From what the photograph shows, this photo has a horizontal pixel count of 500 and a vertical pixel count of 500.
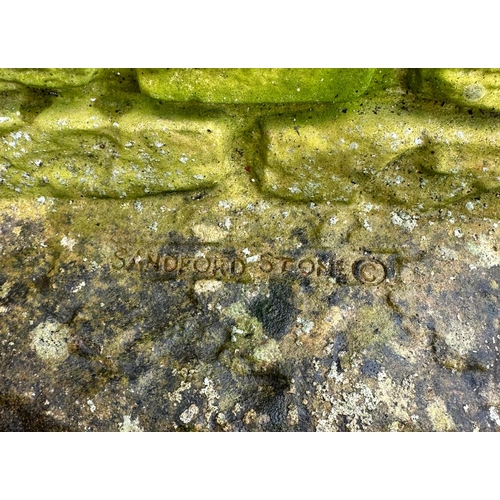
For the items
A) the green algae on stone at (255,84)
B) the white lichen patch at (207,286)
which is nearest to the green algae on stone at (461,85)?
the green algae on stone at (255,84)

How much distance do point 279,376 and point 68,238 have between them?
0.95 meters

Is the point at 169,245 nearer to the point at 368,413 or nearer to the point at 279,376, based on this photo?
the point at 279,376

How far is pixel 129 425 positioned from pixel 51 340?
1.34ft

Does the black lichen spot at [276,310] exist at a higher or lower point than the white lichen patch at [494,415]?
higher

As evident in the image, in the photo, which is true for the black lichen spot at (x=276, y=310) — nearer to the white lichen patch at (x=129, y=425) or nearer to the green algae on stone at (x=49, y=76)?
the white lichen patch at (x=129, y=425)

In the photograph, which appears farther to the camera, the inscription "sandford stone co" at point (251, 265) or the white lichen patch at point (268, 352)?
the inscription "sandford stone co" at point (251, 265)

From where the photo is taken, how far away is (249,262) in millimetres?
1704

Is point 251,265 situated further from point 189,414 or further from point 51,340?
point 51,340

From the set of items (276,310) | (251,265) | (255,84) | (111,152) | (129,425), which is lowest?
(129,425)

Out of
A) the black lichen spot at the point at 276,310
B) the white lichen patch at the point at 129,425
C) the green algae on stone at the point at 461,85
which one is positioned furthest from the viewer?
the black lichen spot at the point at 276,310

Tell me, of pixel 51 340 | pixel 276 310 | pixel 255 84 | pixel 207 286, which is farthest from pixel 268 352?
pixel 255 84

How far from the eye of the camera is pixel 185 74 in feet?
4.56

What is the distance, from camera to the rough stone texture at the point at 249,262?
1.50 m

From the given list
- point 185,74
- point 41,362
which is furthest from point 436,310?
point 41,362
